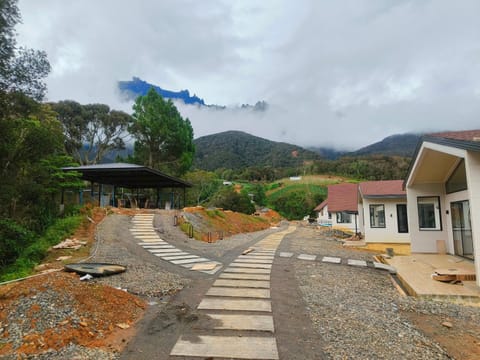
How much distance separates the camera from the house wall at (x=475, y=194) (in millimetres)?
5488

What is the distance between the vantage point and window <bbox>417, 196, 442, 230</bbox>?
9614 millimetres

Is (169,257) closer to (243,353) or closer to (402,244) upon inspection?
(243,353)

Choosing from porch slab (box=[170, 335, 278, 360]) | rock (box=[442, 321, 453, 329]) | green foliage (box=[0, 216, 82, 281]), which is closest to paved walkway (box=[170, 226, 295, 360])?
porch slab (box=[170, 335, 278, 360])

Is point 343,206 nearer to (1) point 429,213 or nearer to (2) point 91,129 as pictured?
(1) point 429,213

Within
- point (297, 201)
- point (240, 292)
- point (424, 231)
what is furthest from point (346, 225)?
point (297, 201)

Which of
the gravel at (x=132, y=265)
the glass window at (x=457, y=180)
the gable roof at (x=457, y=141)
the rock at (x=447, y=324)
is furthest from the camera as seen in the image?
the glass window at (x=457, y=180)

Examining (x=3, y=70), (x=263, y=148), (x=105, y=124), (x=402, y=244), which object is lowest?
(x=402, y=244)

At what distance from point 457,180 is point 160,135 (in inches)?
875

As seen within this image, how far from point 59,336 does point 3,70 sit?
324 inches

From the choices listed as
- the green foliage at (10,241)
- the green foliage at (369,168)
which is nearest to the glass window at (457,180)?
the green foliage at (10,241)

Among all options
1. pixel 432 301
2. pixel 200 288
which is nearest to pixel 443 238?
pixel 432 301

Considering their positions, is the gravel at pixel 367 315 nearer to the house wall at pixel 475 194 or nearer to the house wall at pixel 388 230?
the house wall at pixel 475 194

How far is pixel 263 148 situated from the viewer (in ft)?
314

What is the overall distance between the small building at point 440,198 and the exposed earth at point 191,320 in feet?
13.3
